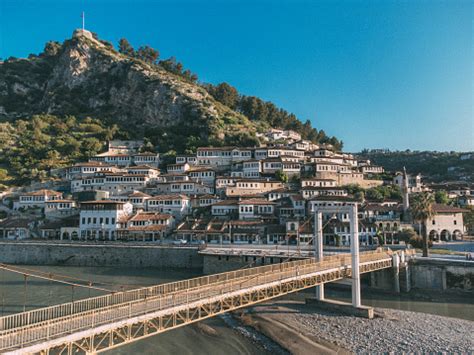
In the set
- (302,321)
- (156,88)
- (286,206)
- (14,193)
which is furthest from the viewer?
(156,88)

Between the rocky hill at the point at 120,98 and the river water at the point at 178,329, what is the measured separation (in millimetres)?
50120

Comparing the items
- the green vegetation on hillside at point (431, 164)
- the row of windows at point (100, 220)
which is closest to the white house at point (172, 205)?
the row of windows at point (100, 220)

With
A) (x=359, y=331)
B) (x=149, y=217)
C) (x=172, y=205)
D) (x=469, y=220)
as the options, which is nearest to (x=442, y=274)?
(x=359, y=331)

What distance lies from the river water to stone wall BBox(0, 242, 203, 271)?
1474mm

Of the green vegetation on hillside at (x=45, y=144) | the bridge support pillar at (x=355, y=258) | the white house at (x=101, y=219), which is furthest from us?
the green vegetation on hillside at (x=45, y=144)

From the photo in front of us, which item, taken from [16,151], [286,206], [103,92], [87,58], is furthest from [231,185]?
[87,58]

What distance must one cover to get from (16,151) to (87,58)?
6079cm

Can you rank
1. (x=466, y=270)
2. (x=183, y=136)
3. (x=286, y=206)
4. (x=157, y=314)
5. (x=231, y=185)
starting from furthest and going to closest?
(x=183, y=136)
(x=231, y=185)
(x=286, y=206)
(x=466, y=270)
(x=157, y=314)

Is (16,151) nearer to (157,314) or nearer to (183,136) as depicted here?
(183,136)

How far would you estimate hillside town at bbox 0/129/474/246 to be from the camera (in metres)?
51.6

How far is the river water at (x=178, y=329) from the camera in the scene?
21.4 meters

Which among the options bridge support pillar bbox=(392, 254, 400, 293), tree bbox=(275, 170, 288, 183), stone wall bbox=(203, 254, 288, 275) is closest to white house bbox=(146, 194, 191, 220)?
stone wall bbox=(203, 254, 288, 275)

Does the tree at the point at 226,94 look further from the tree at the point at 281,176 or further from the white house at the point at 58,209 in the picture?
the white house at the point at 58,209

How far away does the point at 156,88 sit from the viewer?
11212 centimetres
